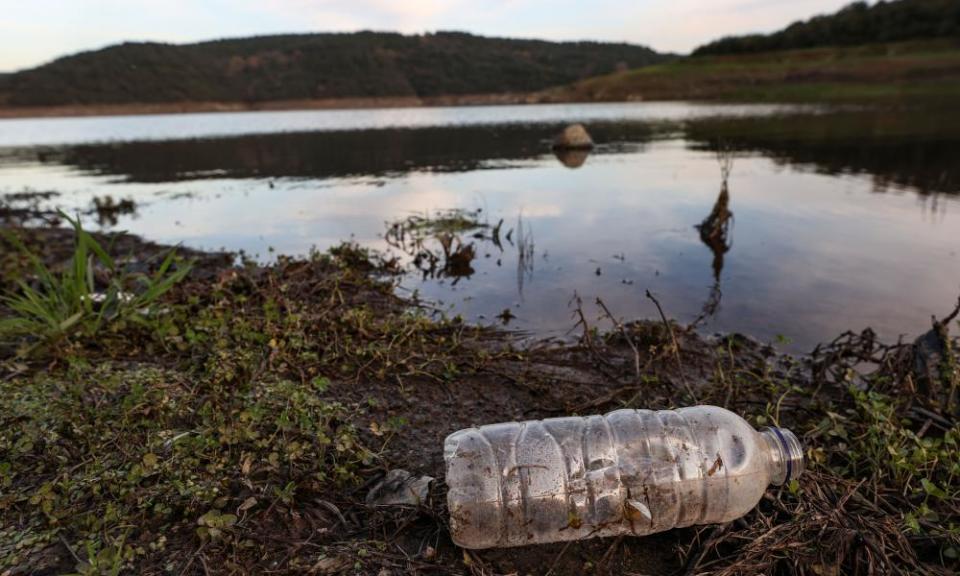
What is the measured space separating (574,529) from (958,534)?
161cm

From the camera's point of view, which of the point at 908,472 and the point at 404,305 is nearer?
the point at 908,472

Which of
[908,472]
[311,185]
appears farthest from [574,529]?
[311,185]

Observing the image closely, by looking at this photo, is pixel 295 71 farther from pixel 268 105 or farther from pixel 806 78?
pixel 806 78

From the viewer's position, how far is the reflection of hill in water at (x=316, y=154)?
19.4m

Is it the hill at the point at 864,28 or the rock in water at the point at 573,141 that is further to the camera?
the hill at the point at 864,28

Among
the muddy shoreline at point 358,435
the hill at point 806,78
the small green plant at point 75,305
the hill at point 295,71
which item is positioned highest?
the hill at point 295,71

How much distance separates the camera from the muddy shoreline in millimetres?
2357

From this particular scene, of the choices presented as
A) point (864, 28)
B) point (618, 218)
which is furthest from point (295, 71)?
point (618, 218)

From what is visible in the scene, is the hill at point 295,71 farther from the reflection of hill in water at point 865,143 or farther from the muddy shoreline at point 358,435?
the muddy shoreline at point 358,435

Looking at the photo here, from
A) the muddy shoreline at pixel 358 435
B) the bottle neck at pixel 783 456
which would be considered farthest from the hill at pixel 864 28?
the bottle neck at pixel 783 456

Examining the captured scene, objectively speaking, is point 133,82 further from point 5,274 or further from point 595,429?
point 595,429

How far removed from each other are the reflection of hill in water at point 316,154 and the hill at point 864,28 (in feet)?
225

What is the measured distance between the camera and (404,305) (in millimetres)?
6121

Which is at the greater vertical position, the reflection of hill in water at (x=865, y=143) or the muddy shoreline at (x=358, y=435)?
the reflection of hill in water at (x=865, y=143)
